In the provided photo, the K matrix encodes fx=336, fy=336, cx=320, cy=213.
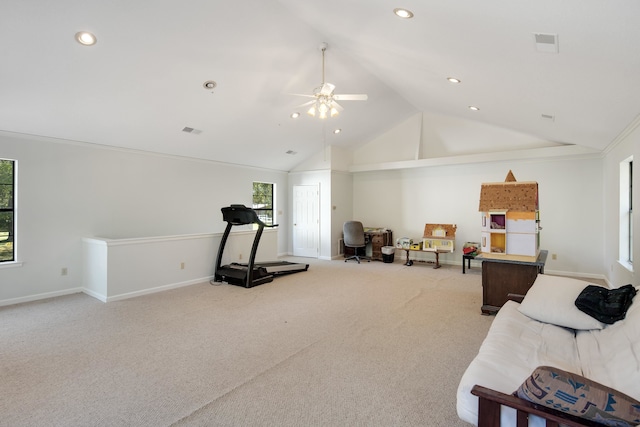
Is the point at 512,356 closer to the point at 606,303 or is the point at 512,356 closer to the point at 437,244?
the point at 606,303

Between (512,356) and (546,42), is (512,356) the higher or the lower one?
the lower one

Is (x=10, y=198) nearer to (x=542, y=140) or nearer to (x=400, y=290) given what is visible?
(x=400, y=290)

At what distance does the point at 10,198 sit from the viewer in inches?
183

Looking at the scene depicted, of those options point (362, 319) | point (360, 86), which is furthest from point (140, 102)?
point (362, 319)

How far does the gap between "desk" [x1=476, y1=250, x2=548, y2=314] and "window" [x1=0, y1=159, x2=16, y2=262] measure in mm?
6287

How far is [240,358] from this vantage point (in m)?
2.98

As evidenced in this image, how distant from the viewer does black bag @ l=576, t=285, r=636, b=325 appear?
232 cm

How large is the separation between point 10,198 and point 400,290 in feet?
19.0

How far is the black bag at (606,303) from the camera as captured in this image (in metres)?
2.32

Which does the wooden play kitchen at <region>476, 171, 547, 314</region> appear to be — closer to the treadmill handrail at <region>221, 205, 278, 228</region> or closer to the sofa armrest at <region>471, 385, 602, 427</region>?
the sofa armrest at <region>471, 385, 602, 427</region>

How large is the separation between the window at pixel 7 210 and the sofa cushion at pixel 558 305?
6.30 metres

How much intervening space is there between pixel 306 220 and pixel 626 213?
20.3 ft

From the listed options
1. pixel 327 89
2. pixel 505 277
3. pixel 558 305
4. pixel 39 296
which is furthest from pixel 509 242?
pixel 39 296

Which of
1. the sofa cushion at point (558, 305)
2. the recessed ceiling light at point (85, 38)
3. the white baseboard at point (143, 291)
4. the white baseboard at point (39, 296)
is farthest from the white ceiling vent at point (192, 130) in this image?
the sofa cushion at point (558, 305)
